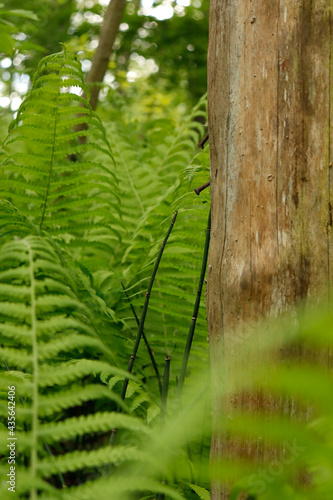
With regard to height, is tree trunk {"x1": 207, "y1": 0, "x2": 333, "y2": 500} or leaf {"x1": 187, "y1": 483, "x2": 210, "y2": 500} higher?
tree trunk {"x1": 207, "y1": 0, "x2": 333, "y2": 500}

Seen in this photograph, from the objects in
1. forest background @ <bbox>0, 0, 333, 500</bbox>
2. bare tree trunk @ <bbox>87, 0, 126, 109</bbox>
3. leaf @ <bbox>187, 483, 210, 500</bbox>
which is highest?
bare tree trunk @ <bbox>87, 0, 126, 109</bbox>

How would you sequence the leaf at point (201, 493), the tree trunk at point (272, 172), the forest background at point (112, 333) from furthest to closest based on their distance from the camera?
the leaf at point (201, 493) < the tree trunk at point (272, 172) < the forest background at point (112, 333)

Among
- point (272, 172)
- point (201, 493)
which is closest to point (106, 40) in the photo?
point (272, 172)

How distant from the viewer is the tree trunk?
81 centimetres

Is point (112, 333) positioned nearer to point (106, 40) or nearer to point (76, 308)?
point (76, 308)

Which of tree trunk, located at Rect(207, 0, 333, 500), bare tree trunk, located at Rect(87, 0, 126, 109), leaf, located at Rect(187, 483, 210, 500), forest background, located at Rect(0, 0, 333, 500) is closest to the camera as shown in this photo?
forest background, located at Rect(0, 0, 333, 500)

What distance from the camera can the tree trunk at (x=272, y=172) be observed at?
809mm

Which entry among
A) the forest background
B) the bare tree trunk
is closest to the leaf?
the forest background

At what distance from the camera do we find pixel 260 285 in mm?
824

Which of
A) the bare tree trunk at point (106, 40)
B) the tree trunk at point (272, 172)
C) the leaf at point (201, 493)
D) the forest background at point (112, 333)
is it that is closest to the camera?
the forest background at point (112, 333)

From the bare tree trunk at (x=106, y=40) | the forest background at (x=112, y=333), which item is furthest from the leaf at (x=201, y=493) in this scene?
the bare tree trunk at (x=106, y=40)

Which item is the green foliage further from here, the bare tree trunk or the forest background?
the bare tree trunk

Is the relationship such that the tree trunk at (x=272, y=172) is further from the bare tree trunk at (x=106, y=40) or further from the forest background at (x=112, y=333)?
the bare tree trunk at (x=106, y=40)

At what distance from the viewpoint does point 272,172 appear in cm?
84
